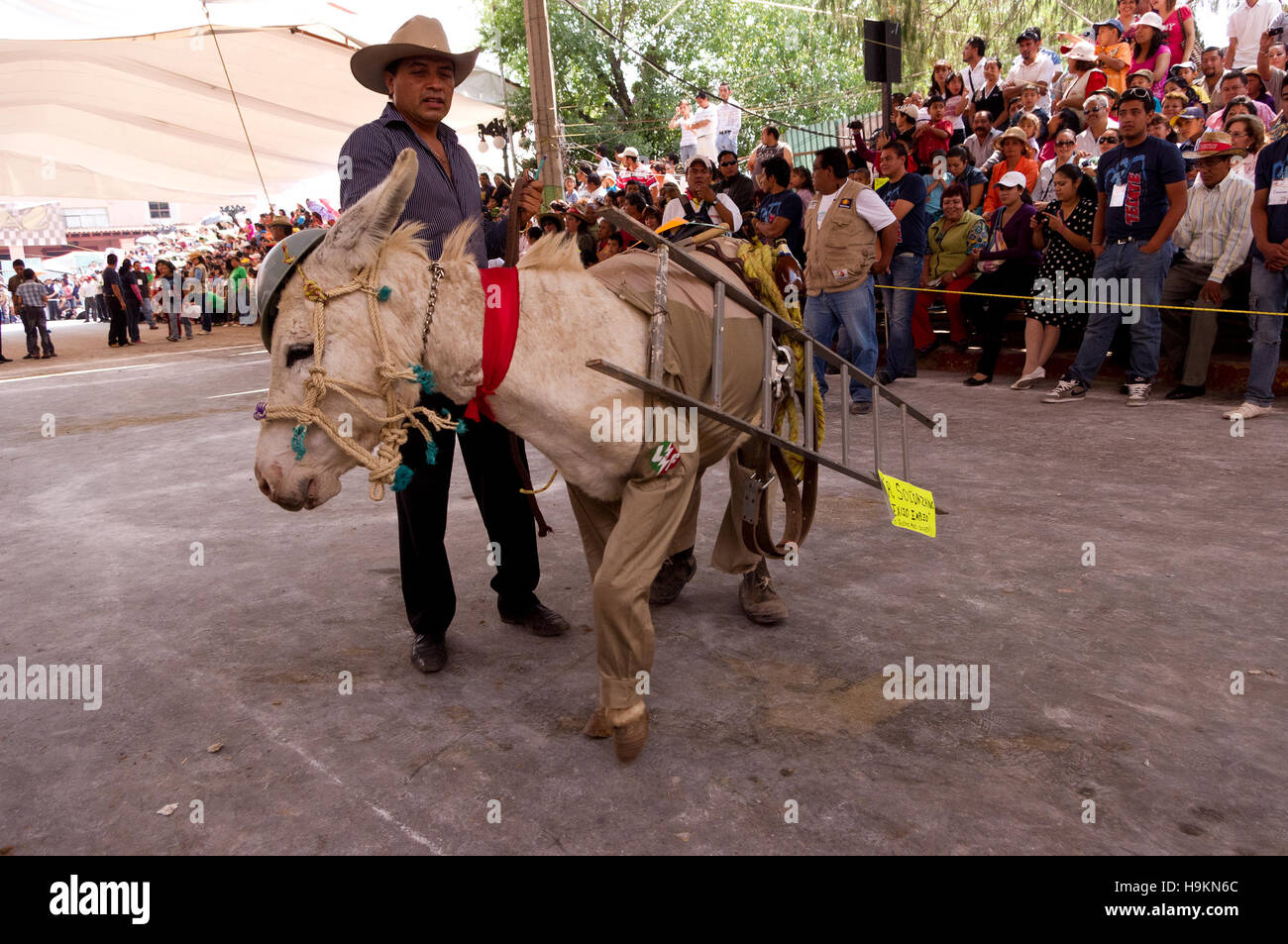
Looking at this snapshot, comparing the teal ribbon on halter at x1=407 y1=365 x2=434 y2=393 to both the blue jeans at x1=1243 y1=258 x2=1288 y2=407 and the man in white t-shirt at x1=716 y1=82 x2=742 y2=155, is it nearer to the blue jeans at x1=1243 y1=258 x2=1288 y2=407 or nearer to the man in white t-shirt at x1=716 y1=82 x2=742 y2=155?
the blue jeans at x1=1243 y1=258 x2=1288 y2=407

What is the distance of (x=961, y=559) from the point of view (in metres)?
4.02

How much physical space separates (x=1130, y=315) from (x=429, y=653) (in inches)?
258

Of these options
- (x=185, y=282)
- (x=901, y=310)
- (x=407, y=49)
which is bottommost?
(x=901, y=310)

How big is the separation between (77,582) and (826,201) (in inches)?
235

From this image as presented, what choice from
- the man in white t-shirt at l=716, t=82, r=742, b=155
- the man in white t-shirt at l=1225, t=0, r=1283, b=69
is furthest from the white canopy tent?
the man in white t-shirt at l=1225, t=0, r=1283, b=69

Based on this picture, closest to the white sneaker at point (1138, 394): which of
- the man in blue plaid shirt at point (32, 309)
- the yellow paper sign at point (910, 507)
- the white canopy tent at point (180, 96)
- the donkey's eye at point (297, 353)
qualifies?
the yellow paper sign at point (910, 507)

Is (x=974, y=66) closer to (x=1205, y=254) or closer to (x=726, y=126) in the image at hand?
(x=1205, y=254)

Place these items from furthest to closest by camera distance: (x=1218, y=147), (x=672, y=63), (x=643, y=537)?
(x=672, y=63), (x=1218, y=147), (x=643, y=537)

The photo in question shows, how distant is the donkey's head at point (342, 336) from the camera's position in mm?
2314

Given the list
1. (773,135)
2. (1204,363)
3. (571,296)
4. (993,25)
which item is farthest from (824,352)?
(993,25)

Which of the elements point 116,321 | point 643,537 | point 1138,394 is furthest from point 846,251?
point 116,321

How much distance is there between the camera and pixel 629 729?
252 centimetres
